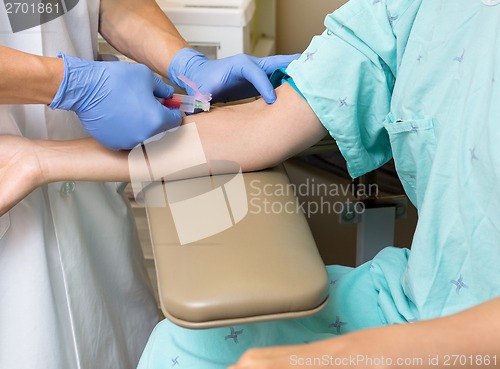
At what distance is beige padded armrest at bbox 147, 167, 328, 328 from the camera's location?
83cm

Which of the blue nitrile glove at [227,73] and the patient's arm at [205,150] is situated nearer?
the patient's arm at [205,150]

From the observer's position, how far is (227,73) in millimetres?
1261

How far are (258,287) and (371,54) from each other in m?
0.46

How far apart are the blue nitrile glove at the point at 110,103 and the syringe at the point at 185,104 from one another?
0.10 metres

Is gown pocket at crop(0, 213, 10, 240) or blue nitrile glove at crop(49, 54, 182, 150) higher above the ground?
blue nitrile glove at crop(49, 54, 182, 150)

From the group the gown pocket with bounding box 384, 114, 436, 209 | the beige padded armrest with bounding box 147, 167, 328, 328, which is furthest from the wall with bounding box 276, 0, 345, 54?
the beige padded armrest with bounding box 147, 167, 328, 328

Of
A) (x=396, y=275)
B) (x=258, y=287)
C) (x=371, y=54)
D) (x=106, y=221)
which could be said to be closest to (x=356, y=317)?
(x=396, y=275)

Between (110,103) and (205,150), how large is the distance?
0.18m

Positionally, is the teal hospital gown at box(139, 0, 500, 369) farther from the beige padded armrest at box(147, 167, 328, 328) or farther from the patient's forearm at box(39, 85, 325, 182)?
the beige padded armrest at box(147, 167, 328, 328)

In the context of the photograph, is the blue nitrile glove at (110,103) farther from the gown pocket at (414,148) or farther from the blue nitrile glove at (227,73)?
the gown pocket at (414,148)

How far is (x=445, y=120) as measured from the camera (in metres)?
0.97

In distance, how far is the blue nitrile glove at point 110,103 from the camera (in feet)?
3.58

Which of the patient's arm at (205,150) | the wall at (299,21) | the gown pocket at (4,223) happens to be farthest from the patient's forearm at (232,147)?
the wall at (299,21)

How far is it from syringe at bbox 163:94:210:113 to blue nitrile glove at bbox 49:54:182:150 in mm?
103
